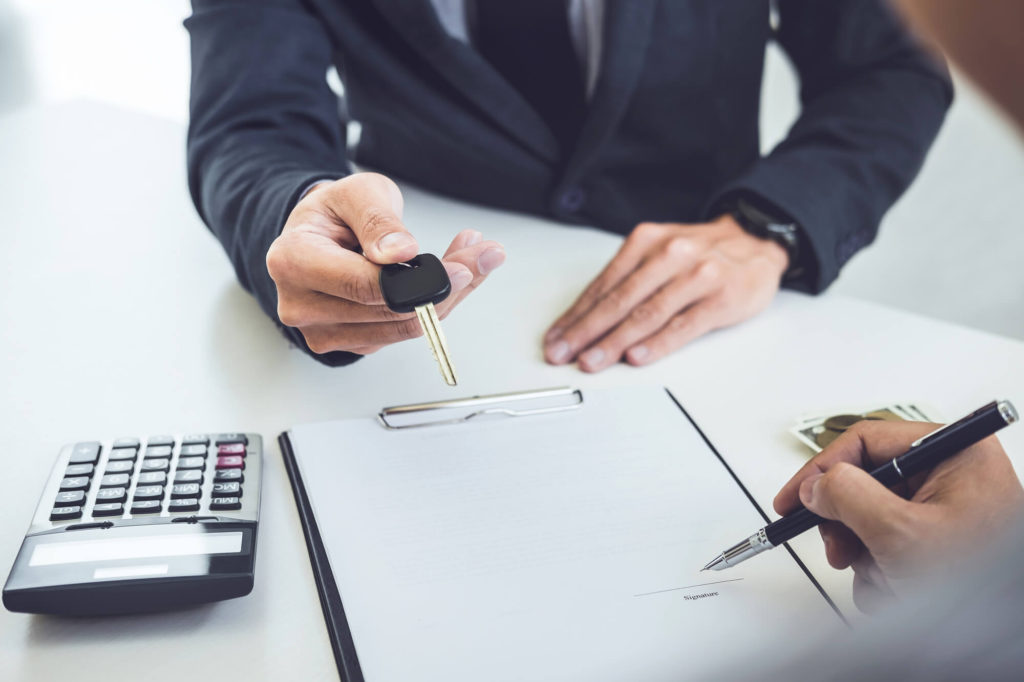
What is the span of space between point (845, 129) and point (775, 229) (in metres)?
0.19

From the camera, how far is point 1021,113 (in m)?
0.16

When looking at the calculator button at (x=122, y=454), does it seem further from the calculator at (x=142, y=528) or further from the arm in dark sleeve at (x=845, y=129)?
the arm in dark sleeve at (x=845, y=129)

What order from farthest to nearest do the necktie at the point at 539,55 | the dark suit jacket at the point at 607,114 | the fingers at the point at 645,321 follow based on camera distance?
the necktie at the point at 539,55 → the dark suit jacket at the point at 607,114 → the fingers at the point at 645,321

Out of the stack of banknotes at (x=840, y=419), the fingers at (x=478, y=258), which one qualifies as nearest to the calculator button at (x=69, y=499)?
the fingers at (x=478, y=258)

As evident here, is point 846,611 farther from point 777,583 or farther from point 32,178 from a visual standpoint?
point 32,178

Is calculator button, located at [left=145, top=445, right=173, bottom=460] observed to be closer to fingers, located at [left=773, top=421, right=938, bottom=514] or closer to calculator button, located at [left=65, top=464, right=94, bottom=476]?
calculator button, located at [left=65, top=464, right=94, bottom=476]

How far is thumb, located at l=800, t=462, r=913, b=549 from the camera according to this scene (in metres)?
0.40

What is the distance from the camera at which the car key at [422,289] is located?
1.49 ft

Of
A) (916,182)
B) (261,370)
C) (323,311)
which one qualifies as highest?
(323,311)

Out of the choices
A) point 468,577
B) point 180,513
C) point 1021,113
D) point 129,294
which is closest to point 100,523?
point 180,513

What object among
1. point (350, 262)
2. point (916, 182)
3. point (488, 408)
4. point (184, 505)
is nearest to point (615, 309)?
point (488, 408)

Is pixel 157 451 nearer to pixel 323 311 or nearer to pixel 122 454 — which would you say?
pixel 122 454

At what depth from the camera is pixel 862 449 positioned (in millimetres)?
487

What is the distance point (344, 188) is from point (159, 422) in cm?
20
